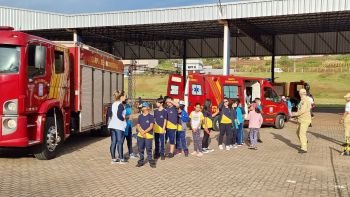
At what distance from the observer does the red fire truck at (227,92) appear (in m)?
18.0

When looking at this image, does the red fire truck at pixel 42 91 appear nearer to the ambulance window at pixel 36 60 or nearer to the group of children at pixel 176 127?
the ambulance window at pixel 36 60

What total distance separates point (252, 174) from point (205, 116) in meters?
3.14

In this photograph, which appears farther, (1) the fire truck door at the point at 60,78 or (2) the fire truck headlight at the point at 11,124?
(1) the fire truck door at the point at 60,78

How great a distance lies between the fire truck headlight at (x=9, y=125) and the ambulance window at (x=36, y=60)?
1034mm

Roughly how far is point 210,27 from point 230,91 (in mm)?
13147

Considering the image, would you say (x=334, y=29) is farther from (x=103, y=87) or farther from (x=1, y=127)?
(x=1, y=127)

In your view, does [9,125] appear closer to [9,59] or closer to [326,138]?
[9,59]

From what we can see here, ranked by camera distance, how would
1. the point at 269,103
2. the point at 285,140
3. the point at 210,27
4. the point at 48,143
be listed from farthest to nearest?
the point at 210,27, the point at 269,103, the point at 285,140, the point at 48,143

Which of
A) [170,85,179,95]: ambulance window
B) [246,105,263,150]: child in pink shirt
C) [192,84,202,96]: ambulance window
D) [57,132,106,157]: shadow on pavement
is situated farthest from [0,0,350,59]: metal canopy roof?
[57,132,106,157]: shadow on pavement

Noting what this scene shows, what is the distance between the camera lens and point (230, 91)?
18859 mm

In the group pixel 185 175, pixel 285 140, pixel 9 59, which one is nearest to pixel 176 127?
pixel 185 175

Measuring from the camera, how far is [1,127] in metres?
9.31

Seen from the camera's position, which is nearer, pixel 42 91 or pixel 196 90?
pixel 42 91

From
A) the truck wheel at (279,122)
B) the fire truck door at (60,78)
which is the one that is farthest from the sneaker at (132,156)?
the truck wheel at (279,122)
